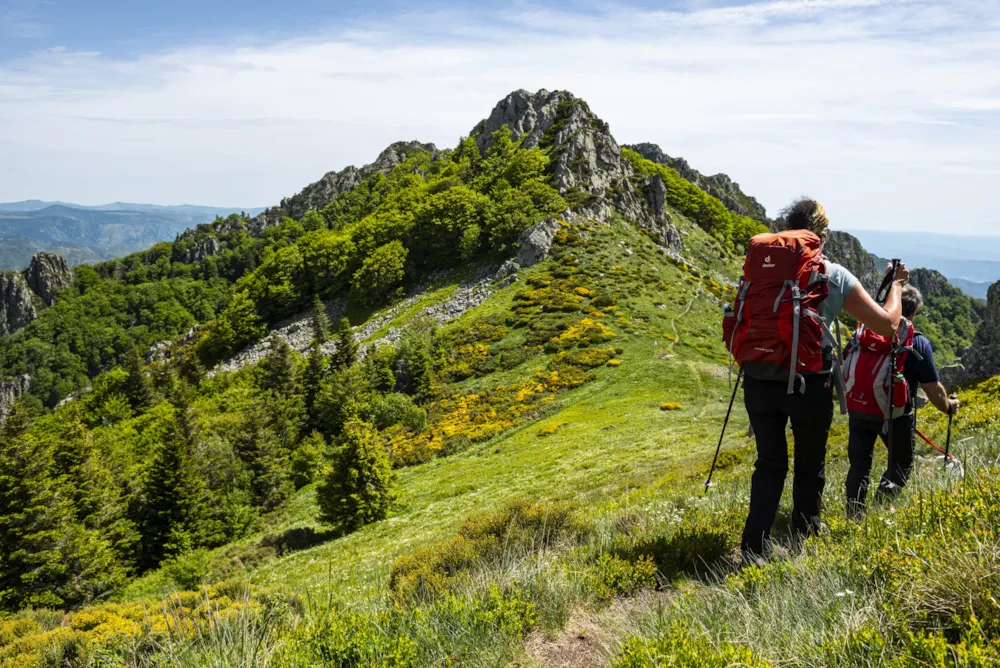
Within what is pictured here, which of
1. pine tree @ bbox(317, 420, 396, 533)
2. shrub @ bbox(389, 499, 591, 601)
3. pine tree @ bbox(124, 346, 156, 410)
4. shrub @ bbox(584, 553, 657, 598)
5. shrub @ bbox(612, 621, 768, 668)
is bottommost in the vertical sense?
pine tree @ bbox(124, 346, 156, 410)

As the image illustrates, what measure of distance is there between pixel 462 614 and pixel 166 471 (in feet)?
102

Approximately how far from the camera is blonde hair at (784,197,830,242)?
4141 mm

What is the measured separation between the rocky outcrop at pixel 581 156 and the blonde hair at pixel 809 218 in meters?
61.8

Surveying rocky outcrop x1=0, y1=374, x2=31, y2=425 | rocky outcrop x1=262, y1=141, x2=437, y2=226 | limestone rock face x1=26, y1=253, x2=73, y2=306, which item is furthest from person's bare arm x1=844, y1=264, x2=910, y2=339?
limestone rock face x1=26, y1=253, x2=73, y2=306

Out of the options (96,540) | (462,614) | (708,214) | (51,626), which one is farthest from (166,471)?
(708,214)

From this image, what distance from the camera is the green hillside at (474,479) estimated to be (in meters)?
3.33

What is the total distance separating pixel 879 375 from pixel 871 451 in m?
0.80

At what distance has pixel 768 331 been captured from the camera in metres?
3.85

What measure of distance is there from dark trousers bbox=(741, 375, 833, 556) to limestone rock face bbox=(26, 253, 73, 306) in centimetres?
18874

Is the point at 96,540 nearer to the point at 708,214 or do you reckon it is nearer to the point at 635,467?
the point at 635,467

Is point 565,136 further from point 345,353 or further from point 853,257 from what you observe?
point 853,257

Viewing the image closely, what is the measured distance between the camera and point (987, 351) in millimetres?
21109

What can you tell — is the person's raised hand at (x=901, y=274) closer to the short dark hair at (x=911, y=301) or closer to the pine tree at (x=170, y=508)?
the short dark hair at (x=911, y=301)

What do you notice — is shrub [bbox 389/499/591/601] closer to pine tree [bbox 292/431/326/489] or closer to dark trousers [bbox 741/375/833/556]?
dark trousers [bbox 741/375/833/556]
